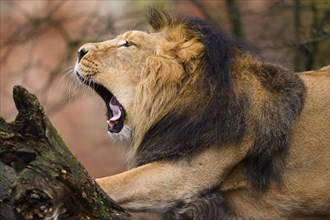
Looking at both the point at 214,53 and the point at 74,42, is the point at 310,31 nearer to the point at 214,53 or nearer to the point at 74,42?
the point at 74,42

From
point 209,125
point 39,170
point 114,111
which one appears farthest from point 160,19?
point 39,170

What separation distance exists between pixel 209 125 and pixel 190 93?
0.81 feet

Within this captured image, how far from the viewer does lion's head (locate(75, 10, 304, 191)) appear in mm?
5062

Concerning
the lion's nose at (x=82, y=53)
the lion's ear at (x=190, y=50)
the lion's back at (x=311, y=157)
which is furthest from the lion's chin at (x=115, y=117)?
the lion's back at (x=311, y=157)

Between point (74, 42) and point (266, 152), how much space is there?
4.63m

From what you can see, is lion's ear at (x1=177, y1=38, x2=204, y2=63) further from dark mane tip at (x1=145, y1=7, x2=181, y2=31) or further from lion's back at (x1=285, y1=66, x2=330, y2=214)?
lion's back at (x1=285, y1=66, x2=330, y2=214)

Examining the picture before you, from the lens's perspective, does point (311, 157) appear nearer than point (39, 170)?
No

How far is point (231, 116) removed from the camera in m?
5.05

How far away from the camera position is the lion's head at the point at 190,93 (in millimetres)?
5062

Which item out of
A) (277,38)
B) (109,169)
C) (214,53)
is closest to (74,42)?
(277,38)

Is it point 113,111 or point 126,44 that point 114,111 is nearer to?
point 113,111

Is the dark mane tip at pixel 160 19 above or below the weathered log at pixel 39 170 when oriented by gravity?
above

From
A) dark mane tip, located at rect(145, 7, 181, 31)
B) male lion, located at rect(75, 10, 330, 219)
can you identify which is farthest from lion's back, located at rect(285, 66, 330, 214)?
dark mane tip, located at rect(145, 7, 181, 31)

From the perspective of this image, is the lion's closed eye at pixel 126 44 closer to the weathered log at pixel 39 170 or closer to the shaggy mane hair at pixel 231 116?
the shaggy mane hair at pixel 231 116
